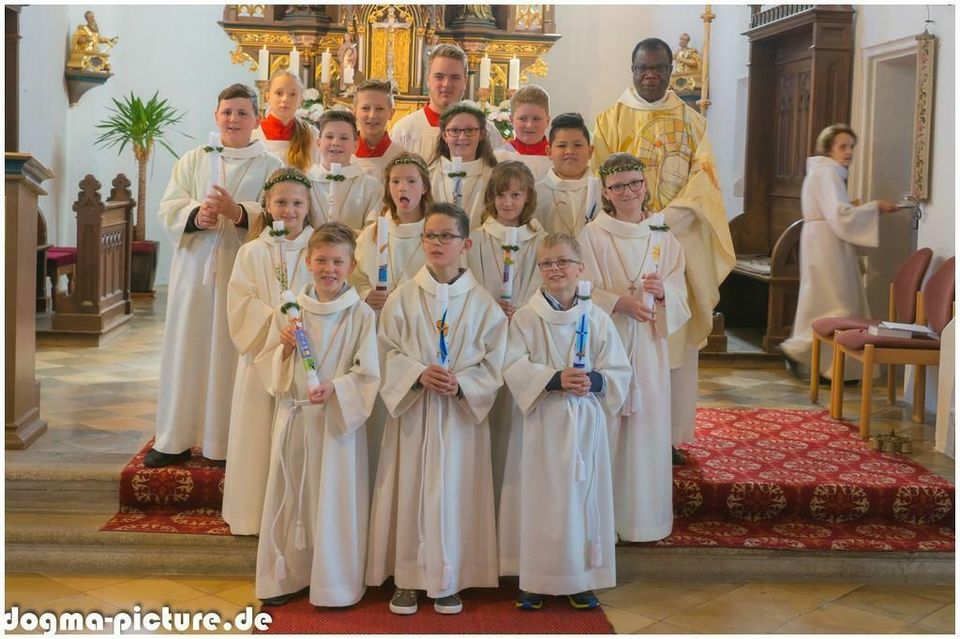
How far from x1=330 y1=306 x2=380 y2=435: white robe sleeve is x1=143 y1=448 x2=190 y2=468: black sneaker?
1199mm

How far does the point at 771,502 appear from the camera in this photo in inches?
219

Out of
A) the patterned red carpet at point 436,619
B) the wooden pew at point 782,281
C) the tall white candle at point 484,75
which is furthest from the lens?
the tall white candle at point 484,75

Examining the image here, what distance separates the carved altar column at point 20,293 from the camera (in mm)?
5793

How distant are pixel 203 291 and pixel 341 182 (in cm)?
77

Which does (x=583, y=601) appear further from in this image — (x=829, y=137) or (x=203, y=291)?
(x=829, y=137)

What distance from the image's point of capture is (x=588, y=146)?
17.7 feet

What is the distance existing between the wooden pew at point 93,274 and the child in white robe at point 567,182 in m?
5.16

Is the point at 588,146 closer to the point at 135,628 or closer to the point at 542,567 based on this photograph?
the point at 542,567

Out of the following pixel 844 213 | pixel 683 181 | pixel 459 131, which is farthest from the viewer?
pixel 844 213

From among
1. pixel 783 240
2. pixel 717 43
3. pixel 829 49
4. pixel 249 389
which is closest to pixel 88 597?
pixel 249 389

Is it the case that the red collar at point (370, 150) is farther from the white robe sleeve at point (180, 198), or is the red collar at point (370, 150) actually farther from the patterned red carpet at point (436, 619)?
the patterned red carpet at point (436, 619)

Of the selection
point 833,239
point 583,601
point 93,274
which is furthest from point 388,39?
point 583,601

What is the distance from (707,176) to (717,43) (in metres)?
7.45

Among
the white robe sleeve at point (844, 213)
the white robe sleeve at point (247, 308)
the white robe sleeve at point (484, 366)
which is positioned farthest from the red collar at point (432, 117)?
the white robe sleeve at point (844, 213)
